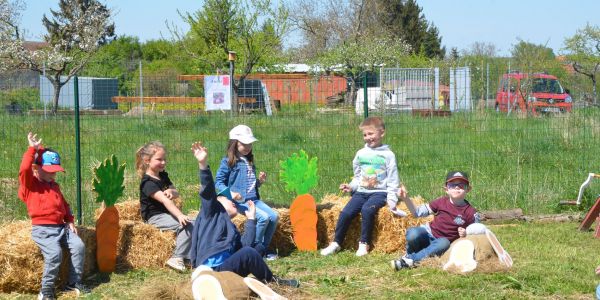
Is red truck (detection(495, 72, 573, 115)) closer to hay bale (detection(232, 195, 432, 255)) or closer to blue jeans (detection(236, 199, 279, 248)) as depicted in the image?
hay bale (detection(232, 195, 432, 255))

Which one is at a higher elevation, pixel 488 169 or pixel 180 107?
pixel 180 107

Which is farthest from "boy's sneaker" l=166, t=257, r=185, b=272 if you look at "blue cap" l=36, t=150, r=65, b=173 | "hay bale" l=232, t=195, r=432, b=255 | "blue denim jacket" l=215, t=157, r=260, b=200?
"blue cap" l=36, t=150, r=65, b=173

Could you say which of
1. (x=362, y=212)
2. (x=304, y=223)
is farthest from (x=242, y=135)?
(x=362, y=212)

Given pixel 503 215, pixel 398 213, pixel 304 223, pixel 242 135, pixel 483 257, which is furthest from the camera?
pixel 503 215

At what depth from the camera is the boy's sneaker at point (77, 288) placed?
5945 mm

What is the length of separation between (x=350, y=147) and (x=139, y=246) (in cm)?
392

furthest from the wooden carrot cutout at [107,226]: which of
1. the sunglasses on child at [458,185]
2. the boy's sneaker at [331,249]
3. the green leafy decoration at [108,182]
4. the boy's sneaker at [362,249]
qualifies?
the sunglasses on child at [458,185]

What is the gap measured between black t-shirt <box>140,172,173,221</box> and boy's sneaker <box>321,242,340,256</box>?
158 centimetres

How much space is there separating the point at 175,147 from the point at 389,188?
3.55 meters

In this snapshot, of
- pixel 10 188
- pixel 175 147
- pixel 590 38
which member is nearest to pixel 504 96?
pixel 175 147

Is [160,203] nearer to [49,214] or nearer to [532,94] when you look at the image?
[49,214]

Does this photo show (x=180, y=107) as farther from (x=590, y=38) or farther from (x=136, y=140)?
(x=590, y=38)

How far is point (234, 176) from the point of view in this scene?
279 inches

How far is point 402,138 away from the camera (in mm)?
10336
